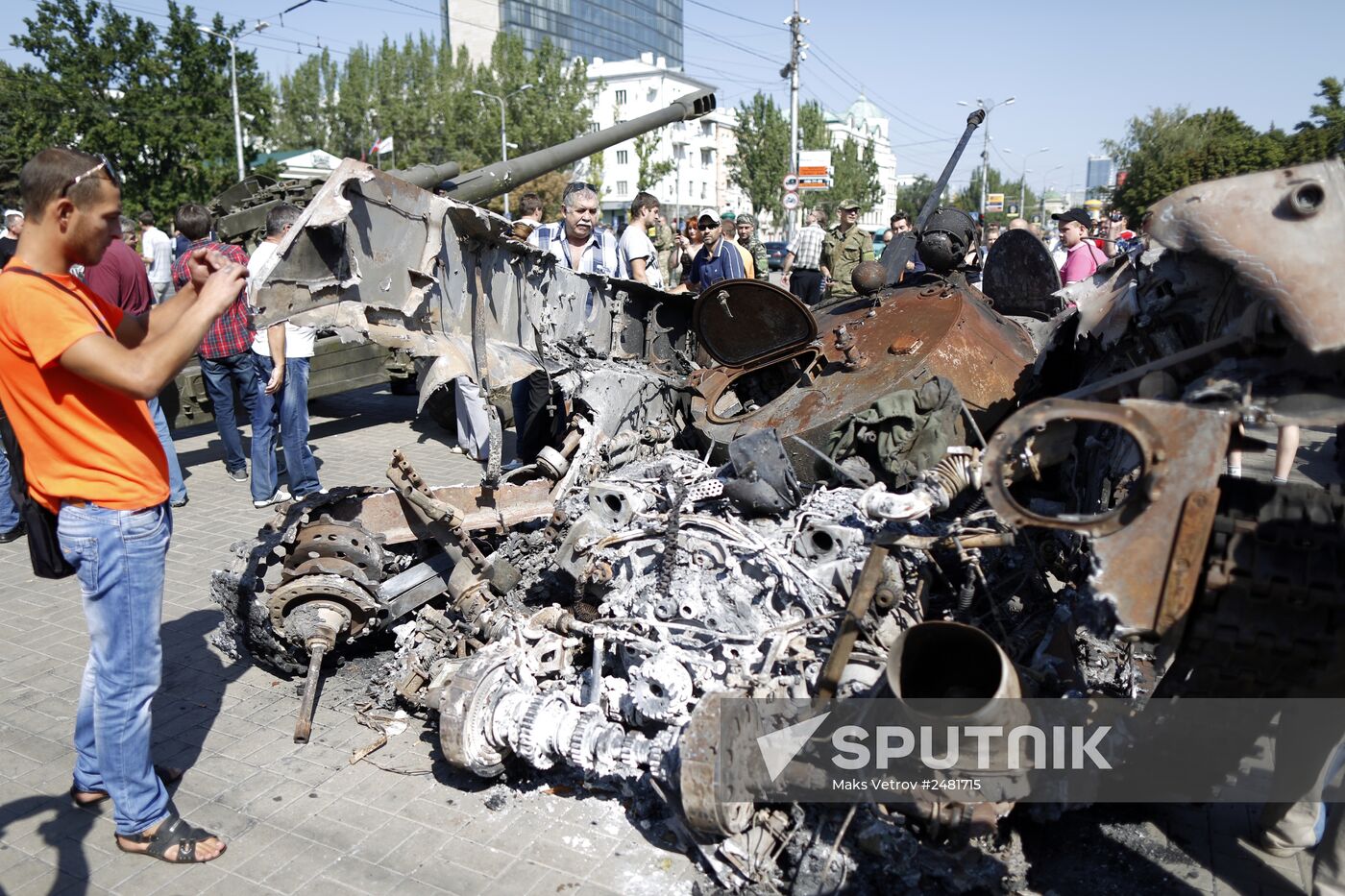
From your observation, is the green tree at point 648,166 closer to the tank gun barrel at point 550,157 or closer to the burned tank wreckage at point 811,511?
the tank gun barrel at point 550,157

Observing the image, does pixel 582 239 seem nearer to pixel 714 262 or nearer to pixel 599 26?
pixel 714 262

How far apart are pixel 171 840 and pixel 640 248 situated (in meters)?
5.84

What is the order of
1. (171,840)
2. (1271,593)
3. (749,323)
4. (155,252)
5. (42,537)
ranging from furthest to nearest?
(155,252) < (749,323) < (171,840) < (42,537) < (1271,593)

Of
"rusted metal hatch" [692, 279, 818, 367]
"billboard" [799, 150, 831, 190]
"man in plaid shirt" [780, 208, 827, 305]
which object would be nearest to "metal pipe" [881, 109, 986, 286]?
"rusted metal hatch" [692, 279, 818, 367]

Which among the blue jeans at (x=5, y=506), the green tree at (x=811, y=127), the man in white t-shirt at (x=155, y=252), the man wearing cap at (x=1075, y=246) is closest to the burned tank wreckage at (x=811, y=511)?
the blue jeans at (x=5, y=506)

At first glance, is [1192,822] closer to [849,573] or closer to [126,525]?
[849,573]

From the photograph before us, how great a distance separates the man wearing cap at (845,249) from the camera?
1095cm

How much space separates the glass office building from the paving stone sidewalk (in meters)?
97.2

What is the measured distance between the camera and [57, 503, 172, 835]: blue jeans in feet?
10.3

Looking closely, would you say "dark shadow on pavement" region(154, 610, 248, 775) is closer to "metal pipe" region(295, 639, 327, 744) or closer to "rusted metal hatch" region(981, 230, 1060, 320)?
"metal pipe" region(295, 639, 327, 744)

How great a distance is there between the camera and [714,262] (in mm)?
9594

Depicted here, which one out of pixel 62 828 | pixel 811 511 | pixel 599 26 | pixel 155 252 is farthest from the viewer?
pixel 599 26

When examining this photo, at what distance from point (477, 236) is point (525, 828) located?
9.97 ft

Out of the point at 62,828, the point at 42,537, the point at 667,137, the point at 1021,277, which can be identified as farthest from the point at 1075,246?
the point at 667,137
